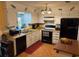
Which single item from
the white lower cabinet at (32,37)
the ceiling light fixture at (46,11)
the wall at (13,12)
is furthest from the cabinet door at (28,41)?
the ceiling light fixture at (46,11)

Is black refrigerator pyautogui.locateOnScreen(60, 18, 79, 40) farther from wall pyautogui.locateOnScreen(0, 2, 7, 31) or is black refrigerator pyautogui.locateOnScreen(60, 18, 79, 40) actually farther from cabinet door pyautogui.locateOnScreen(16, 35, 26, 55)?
wall pyautogui.locateOnScreen(0, 2, 7, 31)

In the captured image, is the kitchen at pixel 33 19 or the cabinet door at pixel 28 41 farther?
the cabinet door at pixel 28 41

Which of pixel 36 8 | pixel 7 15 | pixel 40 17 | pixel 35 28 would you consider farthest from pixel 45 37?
pixel 7 15

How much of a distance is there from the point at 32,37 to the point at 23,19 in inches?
16.9

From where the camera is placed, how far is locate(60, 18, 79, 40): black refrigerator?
159 centimetres

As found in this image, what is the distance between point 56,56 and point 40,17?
0.67m

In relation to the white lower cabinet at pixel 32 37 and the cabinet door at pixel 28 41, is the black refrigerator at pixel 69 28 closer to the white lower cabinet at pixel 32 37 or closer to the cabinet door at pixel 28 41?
the white lower cabinet at pixel 32 37

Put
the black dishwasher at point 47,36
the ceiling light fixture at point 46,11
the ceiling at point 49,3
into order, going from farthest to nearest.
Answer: the black dishwasher at point 47,36 < the ceiling light fixture at point 46,11 < the ceiling at point 49,3

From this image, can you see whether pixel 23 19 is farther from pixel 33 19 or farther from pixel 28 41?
pixel 28 41

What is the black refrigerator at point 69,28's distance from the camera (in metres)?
1.59

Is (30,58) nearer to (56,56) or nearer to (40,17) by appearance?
(56,56)

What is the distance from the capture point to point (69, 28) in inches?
64.0

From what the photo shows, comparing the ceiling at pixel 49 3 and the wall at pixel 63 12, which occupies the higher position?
the ceiling at pixel 49 3

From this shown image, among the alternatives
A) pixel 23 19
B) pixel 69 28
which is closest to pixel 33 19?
pixel 23 19
